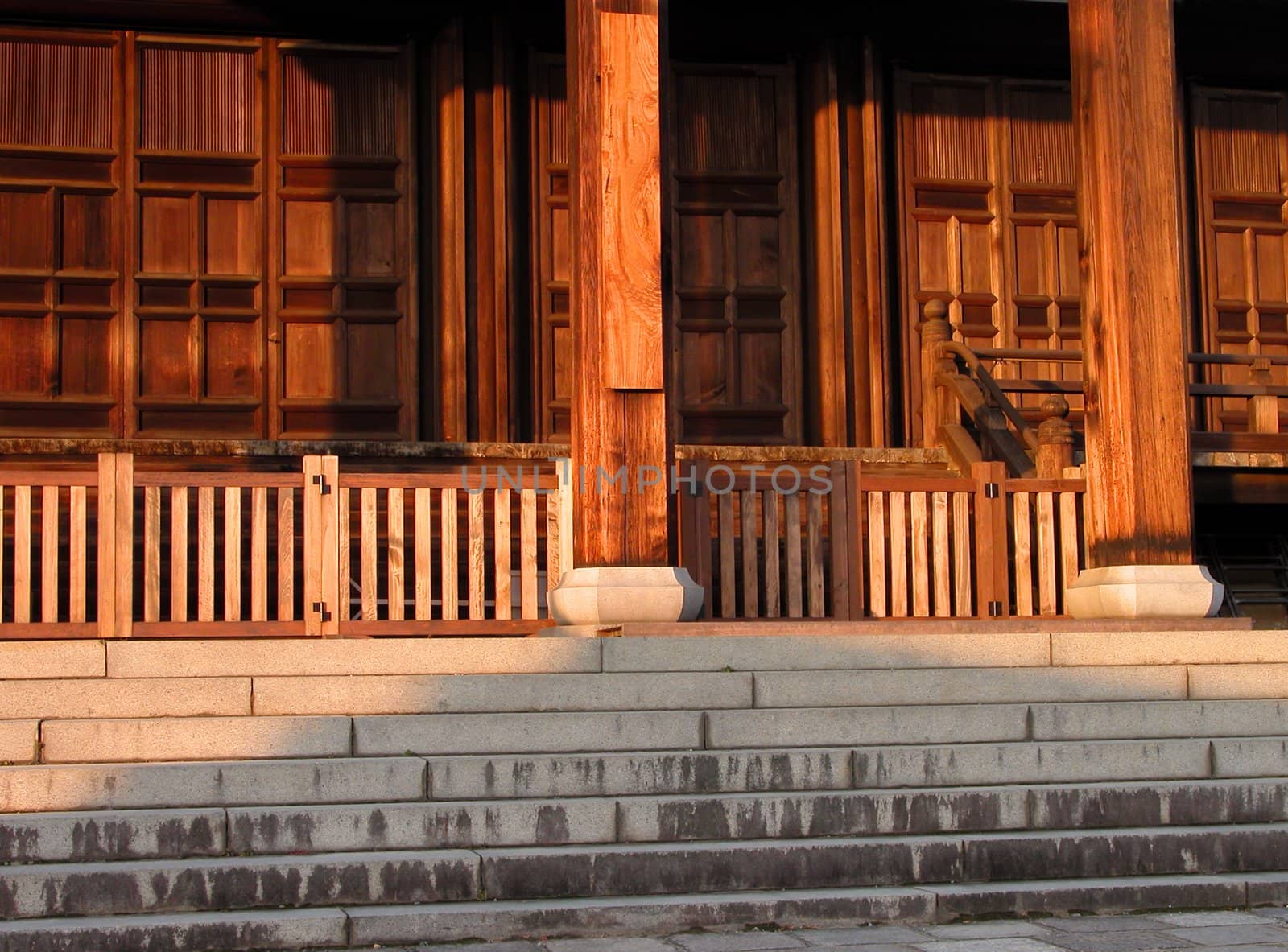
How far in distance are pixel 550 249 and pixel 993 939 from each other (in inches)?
311

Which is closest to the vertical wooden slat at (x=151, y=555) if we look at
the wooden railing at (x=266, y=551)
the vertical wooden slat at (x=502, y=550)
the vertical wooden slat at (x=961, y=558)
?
the wooden railing at (x=266, y=551)

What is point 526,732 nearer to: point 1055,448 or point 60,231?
point 1055,448

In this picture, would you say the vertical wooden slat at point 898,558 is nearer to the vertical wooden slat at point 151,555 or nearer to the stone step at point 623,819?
the stone step at point 623,819

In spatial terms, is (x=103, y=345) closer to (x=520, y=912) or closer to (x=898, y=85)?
(x=898, y=85)

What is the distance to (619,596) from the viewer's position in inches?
315

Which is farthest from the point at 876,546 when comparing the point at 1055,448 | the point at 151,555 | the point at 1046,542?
the point at 151,555

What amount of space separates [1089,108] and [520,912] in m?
5.78

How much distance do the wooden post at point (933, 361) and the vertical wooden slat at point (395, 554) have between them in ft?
16.5

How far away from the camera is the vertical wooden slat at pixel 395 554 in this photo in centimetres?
840

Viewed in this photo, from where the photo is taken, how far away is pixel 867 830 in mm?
6656

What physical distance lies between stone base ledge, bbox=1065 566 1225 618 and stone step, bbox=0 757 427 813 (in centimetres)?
405

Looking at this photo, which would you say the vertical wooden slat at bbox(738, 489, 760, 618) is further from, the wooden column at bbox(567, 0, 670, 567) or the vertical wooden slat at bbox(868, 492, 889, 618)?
the wooden column at bbox(567, 0, 670, 567)

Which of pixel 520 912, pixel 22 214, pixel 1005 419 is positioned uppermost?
pixel 22 214

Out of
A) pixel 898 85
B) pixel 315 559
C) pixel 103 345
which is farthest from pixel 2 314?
pixel 898 85
